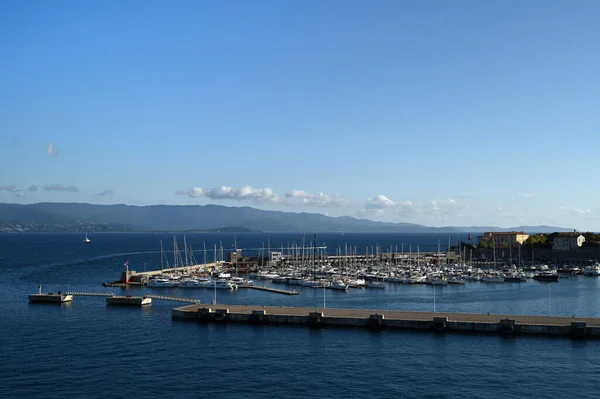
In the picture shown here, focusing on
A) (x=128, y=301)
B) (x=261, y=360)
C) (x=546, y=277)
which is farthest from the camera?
(x=546, y=277)

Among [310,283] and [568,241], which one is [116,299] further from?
[568,241]

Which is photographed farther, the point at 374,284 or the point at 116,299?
the point at 374,284

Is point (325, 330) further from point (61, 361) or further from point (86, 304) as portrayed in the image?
point (86, 304)

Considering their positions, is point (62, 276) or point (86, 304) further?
point (62, 276)

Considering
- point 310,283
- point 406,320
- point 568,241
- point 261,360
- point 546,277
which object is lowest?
point 261,360

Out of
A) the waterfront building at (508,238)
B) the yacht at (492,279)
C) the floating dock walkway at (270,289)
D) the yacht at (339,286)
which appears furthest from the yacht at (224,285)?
the waterfront building at (508,238)

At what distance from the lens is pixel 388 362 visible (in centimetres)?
3531

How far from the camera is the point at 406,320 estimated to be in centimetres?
4531

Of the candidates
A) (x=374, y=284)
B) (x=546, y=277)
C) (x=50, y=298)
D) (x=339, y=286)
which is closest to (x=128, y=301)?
(x=50, y=298)

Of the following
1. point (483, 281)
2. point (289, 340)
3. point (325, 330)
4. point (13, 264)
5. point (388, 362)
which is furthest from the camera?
point (13, 264)

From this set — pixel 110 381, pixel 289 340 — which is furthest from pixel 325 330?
pixel 110 381

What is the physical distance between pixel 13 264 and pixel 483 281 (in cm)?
8922

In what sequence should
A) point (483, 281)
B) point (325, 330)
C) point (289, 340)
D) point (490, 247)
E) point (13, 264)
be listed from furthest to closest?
point (490, 247), point (13, 264), point (483, 281), point (325, 330), point (289, 340)

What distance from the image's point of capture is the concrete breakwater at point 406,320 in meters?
42.5
